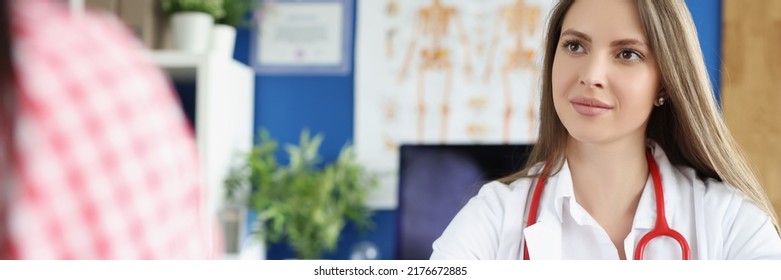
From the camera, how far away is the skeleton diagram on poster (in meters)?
1.38

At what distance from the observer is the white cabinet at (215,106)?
50.0 inches

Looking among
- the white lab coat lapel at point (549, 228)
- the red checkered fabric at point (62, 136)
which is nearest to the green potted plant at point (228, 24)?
the red checkered fabric at point (62, 136)

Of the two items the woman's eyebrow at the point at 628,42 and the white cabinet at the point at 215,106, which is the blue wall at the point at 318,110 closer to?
the white cabinet at the point at 215,106

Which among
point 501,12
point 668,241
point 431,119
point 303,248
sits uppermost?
point 501,12

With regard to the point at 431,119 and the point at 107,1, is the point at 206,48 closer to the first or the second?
the point at 107,1

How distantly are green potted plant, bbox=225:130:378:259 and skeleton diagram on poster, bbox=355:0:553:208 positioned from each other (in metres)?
0.06

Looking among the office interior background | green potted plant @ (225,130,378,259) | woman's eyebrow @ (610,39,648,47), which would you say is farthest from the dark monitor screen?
woman's eyebrow @ (610,39,648,47)

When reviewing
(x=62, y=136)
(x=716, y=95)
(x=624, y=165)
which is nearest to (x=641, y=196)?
(x=624, y=165)

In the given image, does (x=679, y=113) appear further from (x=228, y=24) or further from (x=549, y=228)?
(x=228, y=24)
